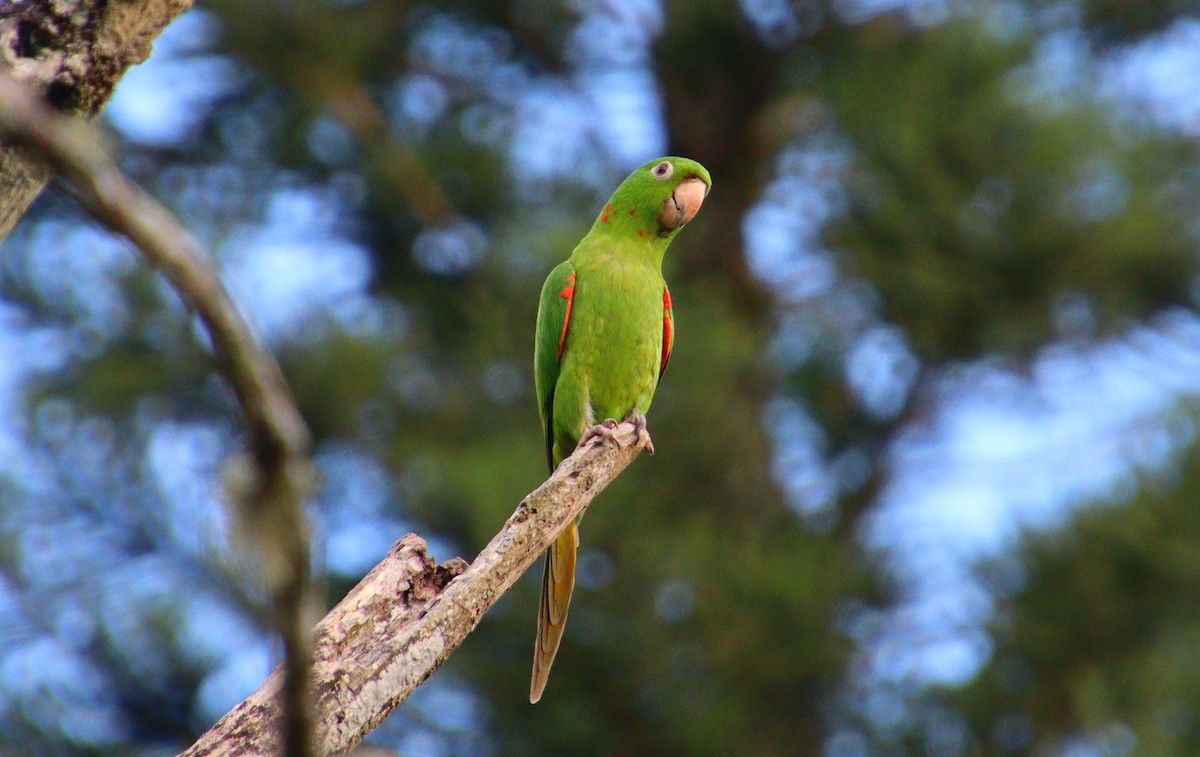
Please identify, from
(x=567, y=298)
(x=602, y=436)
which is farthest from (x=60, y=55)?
(x=567, y=298)

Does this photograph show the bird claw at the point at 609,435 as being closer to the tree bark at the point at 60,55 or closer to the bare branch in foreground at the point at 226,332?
the tree bark at the point at 60,55

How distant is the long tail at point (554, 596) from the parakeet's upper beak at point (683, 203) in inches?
47.5

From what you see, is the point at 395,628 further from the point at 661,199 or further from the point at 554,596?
the point at 661,199

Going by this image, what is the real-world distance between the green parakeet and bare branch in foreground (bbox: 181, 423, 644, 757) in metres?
1.19

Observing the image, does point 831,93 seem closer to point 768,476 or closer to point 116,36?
point 768,476

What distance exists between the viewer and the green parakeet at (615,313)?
415cm

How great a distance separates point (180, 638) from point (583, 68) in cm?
674

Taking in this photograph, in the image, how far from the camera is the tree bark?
1.87 metres

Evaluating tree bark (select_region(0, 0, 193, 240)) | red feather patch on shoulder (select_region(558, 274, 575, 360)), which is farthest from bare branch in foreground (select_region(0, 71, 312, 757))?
red feather patch on shoulder (select_region(558, 274, 575, 360))

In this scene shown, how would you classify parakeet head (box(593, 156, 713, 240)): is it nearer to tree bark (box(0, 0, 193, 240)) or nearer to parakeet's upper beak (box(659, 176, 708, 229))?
parakeet's upper beak (box(659, 176, 708, 229))

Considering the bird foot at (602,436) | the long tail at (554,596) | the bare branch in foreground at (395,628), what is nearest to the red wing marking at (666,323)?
the long tail at (554,596)

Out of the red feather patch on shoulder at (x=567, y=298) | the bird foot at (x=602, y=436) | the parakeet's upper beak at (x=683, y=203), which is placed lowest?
the bird foot at (x=602, y=436)

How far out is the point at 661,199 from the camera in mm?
4371

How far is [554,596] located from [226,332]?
2.96 meters
